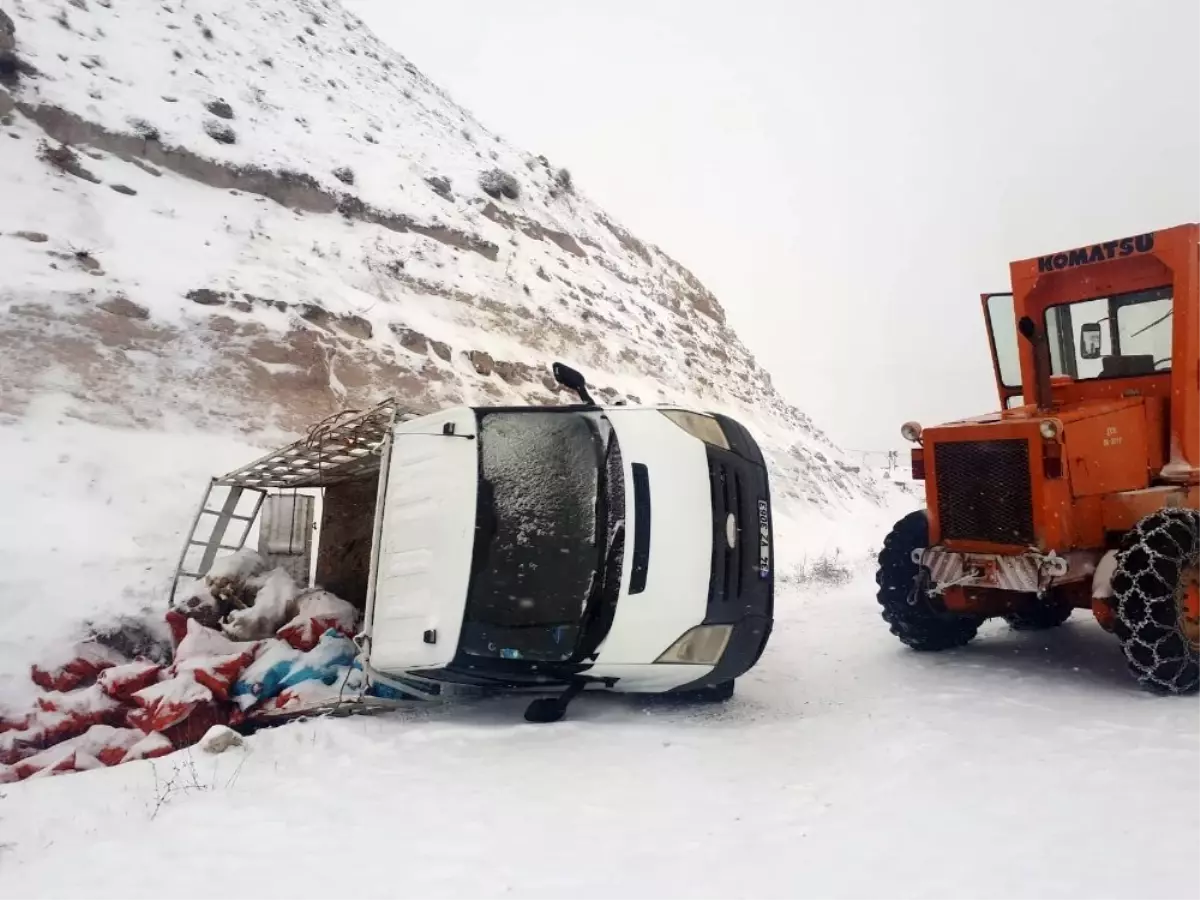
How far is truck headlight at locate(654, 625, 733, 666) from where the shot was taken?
4.78 meters

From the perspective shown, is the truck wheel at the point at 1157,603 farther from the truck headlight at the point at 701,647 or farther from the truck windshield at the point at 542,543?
the truck windshield at the point at 542,543

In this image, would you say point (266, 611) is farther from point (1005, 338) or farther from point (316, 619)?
point (1005, 338)

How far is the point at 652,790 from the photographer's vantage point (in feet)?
12.4

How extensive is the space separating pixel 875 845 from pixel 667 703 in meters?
2.62

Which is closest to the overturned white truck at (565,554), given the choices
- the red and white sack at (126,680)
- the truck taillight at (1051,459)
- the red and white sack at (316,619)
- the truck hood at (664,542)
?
the truck hood at (664,542)

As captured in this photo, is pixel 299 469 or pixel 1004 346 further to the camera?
pixel 299 469

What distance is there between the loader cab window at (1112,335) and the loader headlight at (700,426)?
3.47 m

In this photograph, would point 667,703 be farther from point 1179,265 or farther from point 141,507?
point 141,507

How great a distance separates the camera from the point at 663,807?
3.56 meters

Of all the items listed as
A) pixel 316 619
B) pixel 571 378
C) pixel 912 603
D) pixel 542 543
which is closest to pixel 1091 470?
pixel 912 603

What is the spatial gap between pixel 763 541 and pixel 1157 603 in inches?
104

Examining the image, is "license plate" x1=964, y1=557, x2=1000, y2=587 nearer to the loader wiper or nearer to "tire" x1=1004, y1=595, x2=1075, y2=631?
"tire" x1=1004, y1=595, x2=1075, y2=631

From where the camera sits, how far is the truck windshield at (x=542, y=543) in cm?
464

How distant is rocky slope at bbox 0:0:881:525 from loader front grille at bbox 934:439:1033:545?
873 cm
